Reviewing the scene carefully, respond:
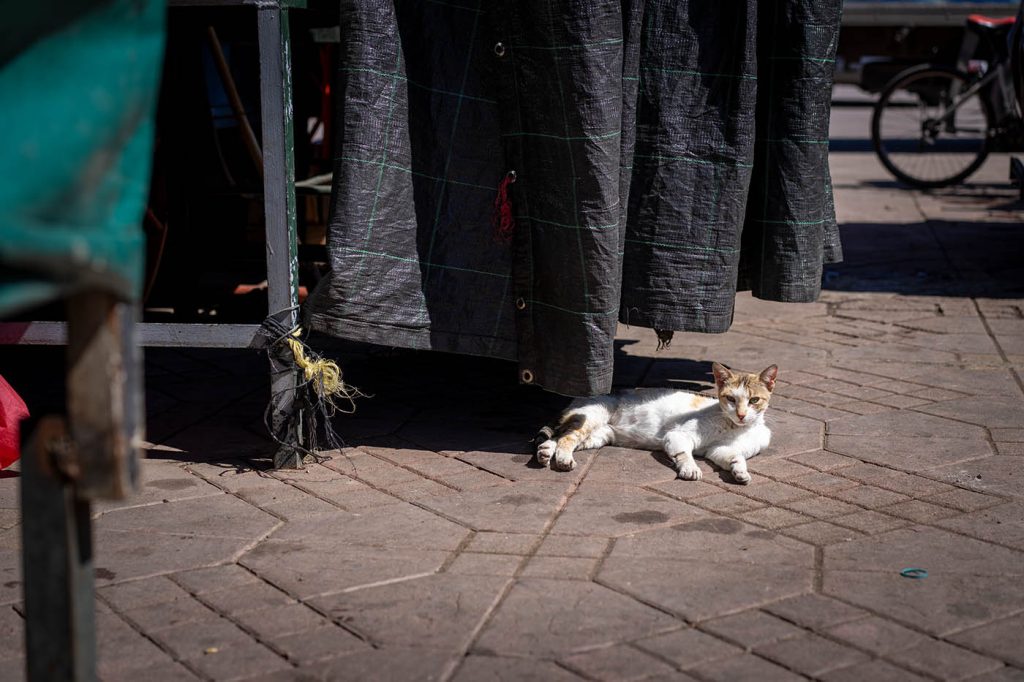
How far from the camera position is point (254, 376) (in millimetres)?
5391

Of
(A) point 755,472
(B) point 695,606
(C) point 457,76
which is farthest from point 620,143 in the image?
(B) point 695,606

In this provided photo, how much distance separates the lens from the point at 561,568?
3176 mm

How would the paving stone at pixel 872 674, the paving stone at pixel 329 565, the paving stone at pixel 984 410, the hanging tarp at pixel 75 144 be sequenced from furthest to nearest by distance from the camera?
the paving stone at pixel 984 410 < the paving stone at pixel 329 565 < the paving stone at pixel 872 674 < the hanging tarp at pixel 75 144

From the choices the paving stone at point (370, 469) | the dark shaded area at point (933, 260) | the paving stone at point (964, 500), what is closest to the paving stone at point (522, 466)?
the paving stone at point (370, 469)

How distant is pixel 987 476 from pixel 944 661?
1.49 meters

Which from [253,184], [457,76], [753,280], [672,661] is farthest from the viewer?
[253,184]

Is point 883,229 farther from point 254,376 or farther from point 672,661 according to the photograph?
point 672,661

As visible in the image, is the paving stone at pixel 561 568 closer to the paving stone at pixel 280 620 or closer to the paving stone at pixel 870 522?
the paving stone at pixel 280 620

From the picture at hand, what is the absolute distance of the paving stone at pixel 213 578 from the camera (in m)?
3.06

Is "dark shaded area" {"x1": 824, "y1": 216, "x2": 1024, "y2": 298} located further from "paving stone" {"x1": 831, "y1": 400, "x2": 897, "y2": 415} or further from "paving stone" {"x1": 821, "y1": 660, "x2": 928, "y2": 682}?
"paving stone" {"x1": 821, "y1": 660, "x2": 928, "y2": 682}

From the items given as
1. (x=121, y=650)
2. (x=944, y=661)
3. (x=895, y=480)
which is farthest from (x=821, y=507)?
(x=121, y=650)

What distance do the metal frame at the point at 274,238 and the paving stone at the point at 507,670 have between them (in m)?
1.64

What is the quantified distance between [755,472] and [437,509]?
3.90 ft

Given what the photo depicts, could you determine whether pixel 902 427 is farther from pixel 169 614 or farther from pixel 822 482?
pixel 169 614
